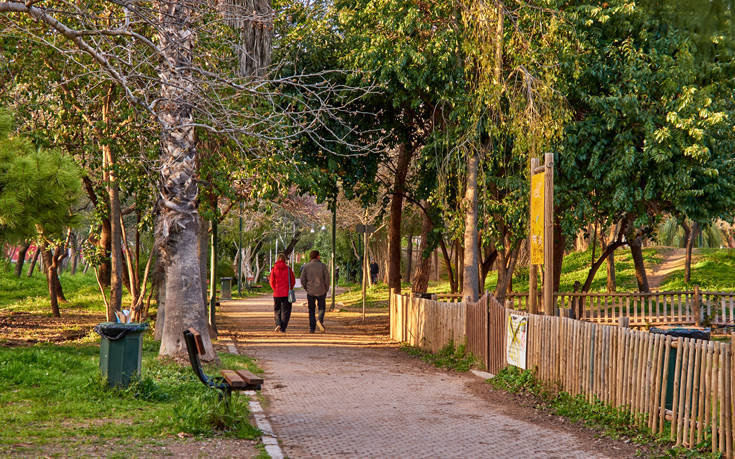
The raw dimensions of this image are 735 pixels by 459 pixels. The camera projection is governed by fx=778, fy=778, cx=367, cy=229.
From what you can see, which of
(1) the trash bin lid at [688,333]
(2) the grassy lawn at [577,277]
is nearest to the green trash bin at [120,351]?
(1) the trash bin lid at [688,333]

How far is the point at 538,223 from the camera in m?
10.9

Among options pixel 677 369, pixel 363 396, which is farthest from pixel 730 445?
pixel 363 396

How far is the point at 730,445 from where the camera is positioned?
6.67 metres

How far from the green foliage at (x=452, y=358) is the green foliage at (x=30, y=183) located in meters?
6.64

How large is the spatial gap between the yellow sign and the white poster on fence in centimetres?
89

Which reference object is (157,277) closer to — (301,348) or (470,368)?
(301,348)

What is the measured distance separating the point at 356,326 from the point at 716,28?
61.0 ft

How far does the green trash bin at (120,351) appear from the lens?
898 cm

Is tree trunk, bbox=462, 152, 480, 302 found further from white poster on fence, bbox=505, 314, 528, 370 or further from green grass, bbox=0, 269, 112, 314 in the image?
green grass, bbox=0, 269, 112, 314

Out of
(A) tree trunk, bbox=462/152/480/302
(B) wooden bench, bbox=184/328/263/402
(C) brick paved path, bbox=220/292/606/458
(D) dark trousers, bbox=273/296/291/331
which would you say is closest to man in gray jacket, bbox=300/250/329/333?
(D) dark trousers, bbox=273/296/291/331

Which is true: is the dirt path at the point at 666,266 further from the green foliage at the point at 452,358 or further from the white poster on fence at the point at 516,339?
the white poster on fence at the point at 516,339

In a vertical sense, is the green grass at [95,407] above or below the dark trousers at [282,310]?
below

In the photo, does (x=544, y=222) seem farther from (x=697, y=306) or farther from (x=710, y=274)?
(x=710, y=274)

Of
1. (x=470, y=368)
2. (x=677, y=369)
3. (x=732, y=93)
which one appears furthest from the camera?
(x=732, y=93)
